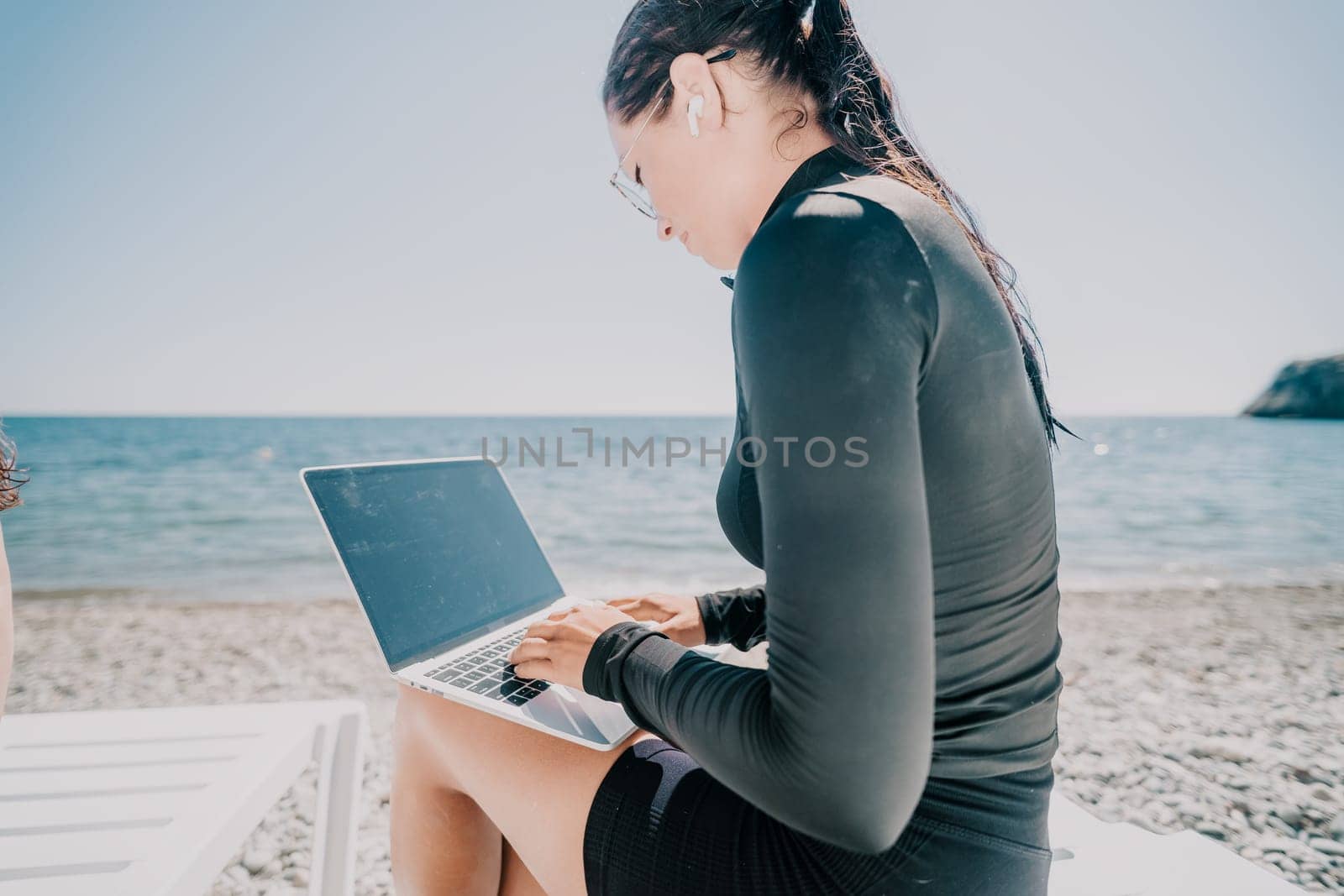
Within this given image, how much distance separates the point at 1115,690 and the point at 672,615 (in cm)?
434

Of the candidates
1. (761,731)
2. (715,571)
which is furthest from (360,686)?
(715,571)

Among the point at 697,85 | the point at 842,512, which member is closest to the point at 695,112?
the point at 697,85

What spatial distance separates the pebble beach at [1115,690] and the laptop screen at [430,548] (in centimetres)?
148

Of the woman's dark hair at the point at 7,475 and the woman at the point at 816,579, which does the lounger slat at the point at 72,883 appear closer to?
the woman at the point at 816,579

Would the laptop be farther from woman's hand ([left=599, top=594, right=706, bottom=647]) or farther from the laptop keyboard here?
woman's hand ([left=599, top=594, right=706, bottom=647])

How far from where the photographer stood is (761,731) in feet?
2.49

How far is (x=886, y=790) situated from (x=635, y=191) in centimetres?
111

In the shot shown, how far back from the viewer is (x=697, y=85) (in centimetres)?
109

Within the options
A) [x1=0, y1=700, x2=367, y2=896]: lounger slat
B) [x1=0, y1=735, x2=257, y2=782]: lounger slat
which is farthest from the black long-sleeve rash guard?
[x1=0, y1=735, x2=257, y2=782]: lounger slat

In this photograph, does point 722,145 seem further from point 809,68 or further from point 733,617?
point 733,617

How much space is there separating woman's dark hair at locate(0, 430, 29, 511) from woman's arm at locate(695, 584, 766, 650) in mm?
1365

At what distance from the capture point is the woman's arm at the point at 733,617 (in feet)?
5.07

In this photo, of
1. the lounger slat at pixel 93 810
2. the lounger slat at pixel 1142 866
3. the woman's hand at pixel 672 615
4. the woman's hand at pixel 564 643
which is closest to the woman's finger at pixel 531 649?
the woman's hand at pixel 564 643

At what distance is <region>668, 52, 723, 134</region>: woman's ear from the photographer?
1.08 m
